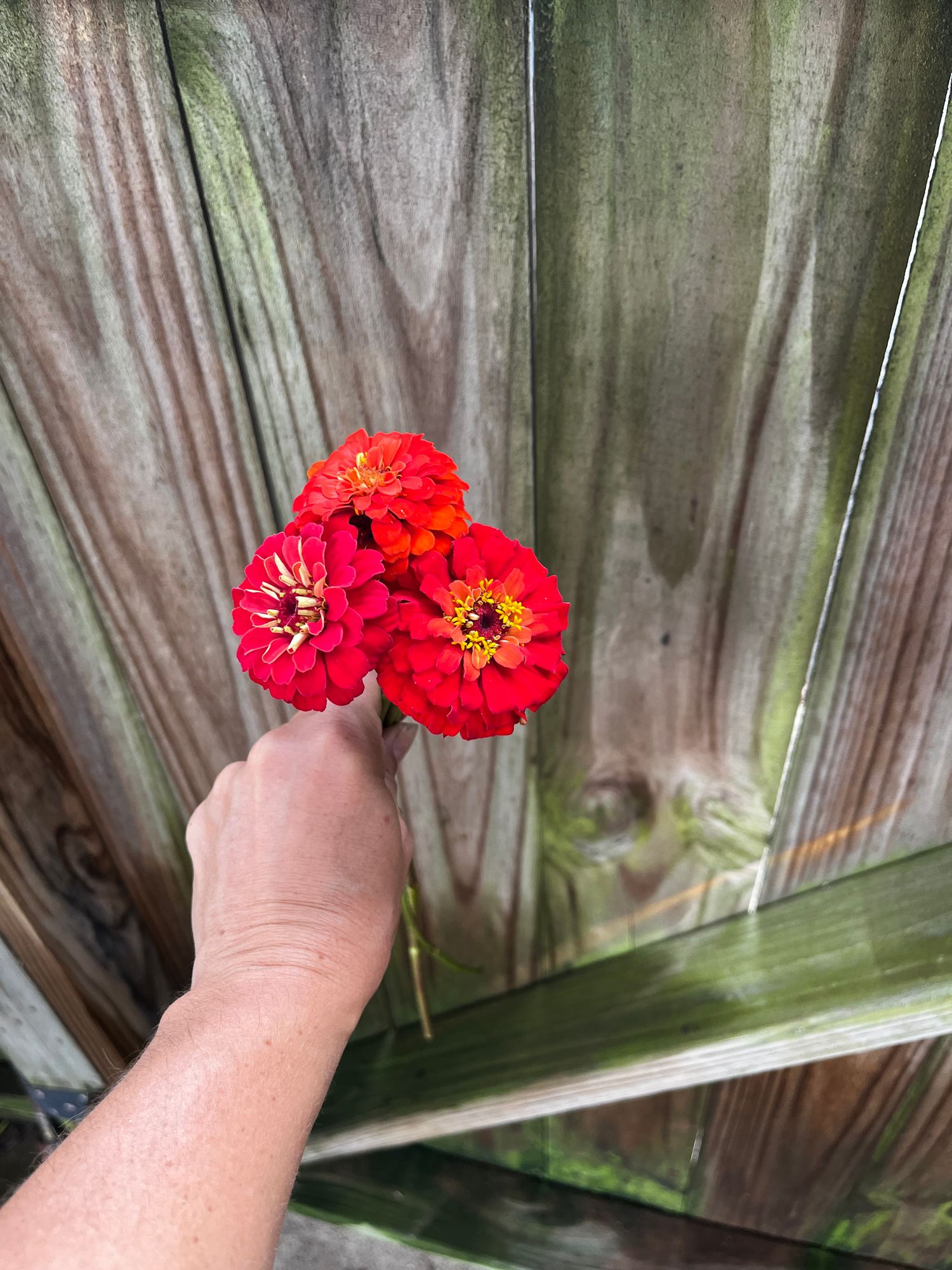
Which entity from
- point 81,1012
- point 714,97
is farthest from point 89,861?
point 714,97

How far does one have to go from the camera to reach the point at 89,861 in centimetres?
71

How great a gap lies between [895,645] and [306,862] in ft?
1.26

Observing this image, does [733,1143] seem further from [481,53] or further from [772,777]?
[481,53]

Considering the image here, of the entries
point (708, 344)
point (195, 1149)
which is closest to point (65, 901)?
point (195, 1149)

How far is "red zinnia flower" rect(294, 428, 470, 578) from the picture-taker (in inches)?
14.2

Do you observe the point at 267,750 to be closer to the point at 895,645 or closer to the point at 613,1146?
the point at 895,645

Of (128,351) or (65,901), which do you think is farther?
(65,901)

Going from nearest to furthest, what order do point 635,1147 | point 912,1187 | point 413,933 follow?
point 413,933 → point 912,1187 → point 635,1147

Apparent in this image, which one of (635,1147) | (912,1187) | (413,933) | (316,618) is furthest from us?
(635,1147)

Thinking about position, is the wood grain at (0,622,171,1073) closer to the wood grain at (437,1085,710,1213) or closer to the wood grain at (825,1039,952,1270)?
the wood grain at (437,1085,710,1213)

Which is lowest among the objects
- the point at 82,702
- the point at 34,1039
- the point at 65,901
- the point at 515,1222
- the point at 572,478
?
the point at 515,1222

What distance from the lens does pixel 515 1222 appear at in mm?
854

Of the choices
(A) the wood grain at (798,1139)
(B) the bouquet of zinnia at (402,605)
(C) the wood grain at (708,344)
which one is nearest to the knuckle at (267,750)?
(B) the bouquet of zinnia at (402,605)

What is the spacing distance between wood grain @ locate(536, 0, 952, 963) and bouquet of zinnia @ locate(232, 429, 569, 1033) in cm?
17
